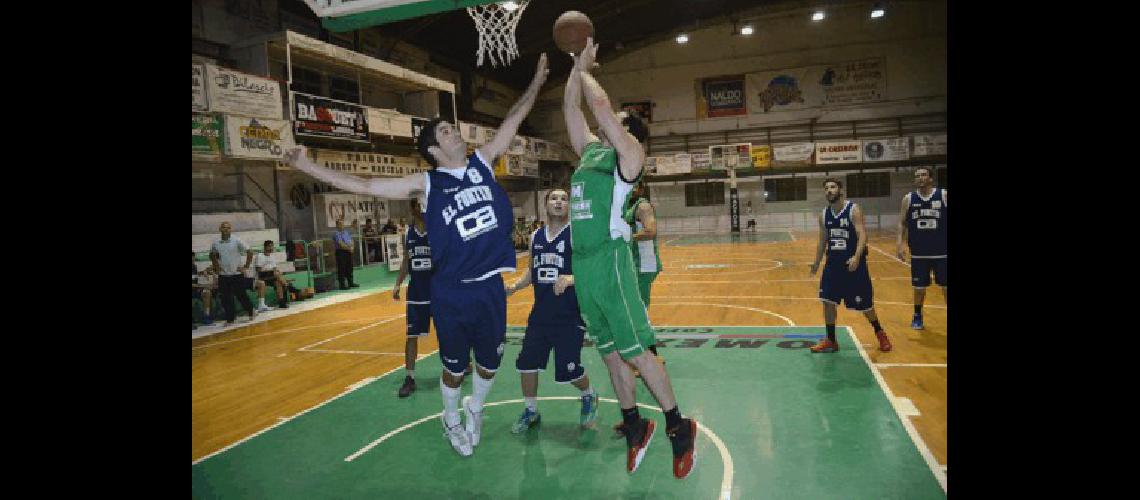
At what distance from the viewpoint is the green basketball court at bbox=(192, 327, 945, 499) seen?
A: 3.55 m

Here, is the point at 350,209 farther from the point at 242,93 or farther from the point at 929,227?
the point at 929,227

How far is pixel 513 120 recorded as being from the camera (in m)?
3.72

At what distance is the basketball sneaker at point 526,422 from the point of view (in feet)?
14.8

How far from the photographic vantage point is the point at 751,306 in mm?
9531

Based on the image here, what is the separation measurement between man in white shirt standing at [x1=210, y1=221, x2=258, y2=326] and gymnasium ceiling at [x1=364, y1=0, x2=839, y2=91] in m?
14.0

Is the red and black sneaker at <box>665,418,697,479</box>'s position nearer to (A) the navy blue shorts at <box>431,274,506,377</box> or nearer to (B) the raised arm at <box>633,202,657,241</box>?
(A) the navy blue shorts at <box>431,274,506,377</box>

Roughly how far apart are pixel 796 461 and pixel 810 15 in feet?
101

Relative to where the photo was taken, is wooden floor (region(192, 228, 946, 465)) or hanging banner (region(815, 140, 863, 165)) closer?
wooden floor (region(192, 228, 946, 465))

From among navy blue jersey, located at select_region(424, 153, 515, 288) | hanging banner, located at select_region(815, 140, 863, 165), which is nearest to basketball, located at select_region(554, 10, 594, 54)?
navy blue jersey, located at select_region(424, 153, 515, 288)

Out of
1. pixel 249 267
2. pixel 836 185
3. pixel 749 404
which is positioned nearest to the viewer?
pixel 749 404

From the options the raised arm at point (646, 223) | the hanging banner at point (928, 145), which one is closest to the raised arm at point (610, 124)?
the raised arm at point (646, 223)

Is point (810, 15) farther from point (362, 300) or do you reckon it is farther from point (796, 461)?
point (796, 461)

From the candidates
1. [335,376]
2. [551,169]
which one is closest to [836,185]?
[335,376]

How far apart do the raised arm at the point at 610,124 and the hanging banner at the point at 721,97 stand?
30065 millimetres
